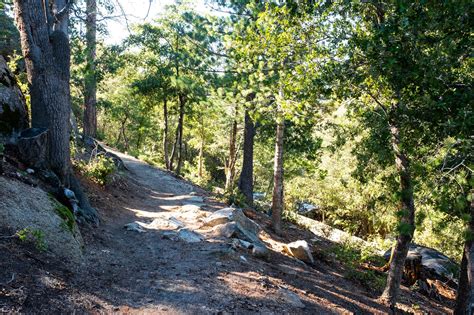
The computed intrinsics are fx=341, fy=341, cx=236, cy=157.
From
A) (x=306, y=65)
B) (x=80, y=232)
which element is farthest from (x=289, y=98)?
(x=80, y=232)

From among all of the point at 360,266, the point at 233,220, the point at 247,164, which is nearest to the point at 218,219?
the point at 233,220

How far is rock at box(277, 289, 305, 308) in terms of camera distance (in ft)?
16.9

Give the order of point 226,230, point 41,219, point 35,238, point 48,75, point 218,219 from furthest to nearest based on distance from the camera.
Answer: point 218,219, point 226,230, point 48,75, point 41,219, point 35,238

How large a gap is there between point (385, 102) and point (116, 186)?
7.86 metres

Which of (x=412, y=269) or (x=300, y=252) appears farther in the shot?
(x=412, y=269)

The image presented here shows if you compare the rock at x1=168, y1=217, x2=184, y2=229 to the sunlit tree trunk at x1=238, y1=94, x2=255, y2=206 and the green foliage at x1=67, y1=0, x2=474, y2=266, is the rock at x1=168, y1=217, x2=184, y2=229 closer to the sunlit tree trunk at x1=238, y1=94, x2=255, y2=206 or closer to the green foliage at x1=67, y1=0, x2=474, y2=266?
the green foliage at x1=67, y1=0, x2=474, y2=266

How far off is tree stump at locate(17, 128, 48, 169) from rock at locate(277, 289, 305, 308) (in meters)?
4.85

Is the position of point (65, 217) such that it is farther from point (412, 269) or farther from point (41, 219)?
point (412, 269)

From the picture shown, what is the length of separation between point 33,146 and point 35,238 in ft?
8.48

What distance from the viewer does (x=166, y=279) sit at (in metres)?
4.91

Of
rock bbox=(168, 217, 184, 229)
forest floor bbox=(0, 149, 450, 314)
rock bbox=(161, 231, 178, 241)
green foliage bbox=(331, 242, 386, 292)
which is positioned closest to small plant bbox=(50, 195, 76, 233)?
forest floor bbox=(0, 149, 450, 314)

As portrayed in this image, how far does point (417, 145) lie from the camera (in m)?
5.67

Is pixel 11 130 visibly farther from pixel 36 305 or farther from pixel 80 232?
pixel 36 305

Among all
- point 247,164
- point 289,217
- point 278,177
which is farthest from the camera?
point 289,217
